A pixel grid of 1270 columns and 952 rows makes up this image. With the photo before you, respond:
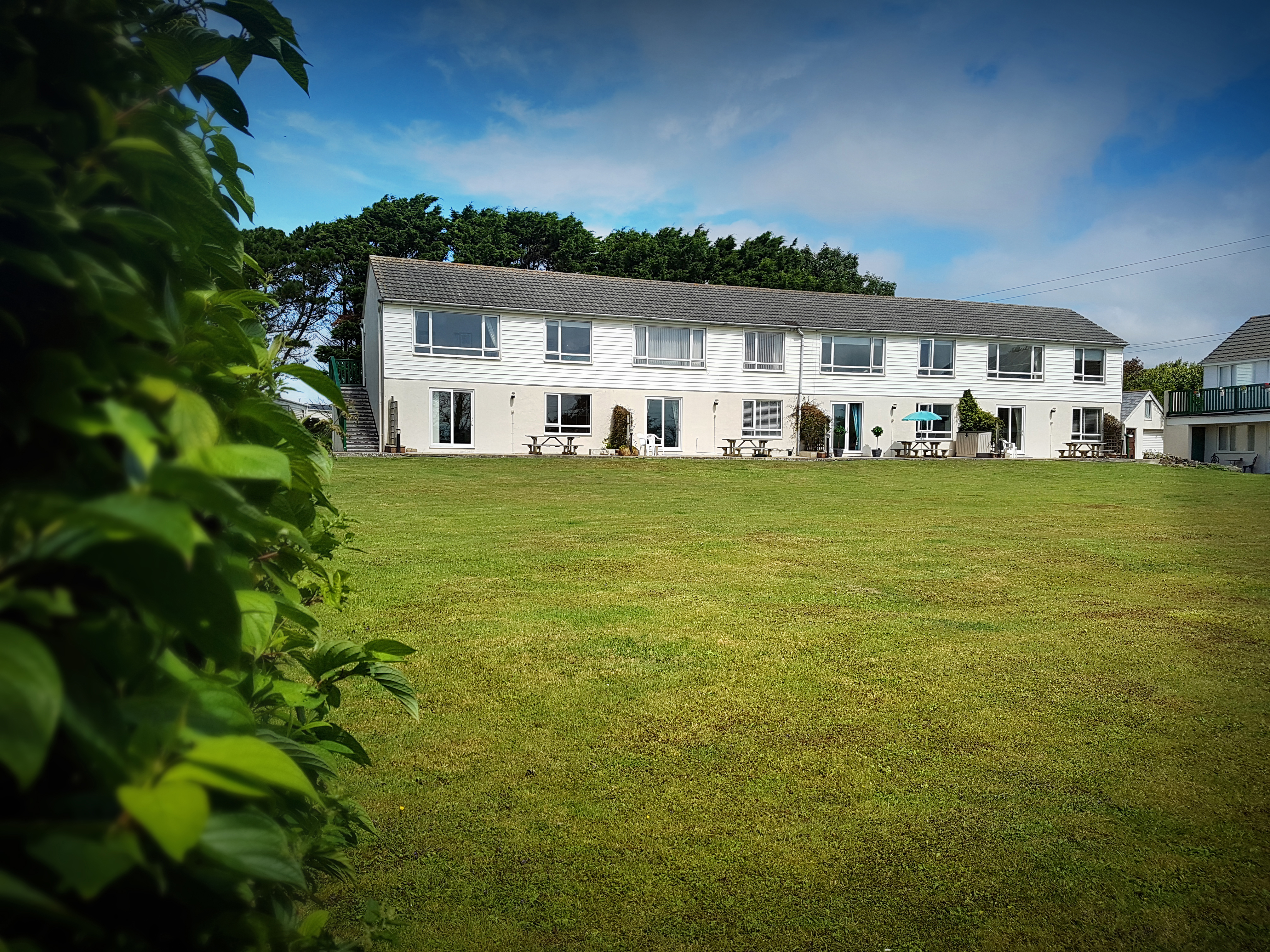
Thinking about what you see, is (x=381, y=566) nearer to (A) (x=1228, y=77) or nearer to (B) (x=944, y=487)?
(A) (x=1228, y=77)

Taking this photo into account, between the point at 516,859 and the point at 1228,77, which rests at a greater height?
the point at 1228,77

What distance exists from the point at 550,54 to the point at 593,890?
2939 millimetres

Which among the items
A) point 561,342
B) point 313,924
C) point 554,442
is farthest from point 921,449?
point 313,924

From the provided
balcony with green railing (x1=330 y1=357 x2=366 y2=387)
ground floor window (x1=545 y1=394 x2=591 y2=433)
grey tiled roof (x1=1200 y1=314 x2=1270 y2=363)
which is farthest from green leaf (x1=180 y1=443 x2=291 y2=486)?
grey tiled roof (x1=1200 y1=314 x2=1270 y2=363)

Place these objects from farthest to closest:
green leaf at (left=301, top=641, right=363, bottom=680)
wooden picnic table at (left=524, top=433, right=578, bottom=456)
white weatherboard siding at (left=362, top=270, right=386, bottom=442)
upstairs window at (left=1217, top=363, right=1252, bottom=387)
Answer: upstairs window at (left=1217, top=363, right=1252, bottom=387), wooden picnic table at (left=524, top=433, right=578, bottom=456), white weatherboard siding at (left=362, top=270, right=386, bottom=442), green leaf at (left=301, top=641, right=363, bottom=680)

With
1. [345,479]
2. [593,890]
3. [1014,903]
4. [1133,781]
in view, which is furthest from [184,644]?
[345,479]

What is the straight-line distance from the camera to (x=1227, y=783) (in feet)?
12.1

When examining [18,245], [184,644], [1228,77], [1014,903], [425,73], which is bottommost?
[1014,903]

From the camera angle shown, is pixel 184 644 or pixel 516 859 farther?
pixel 516 859

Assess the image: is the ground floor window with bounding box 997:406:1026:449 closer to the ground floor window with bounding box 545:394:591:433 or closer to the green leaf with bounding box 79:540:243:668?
the ground floor window with bounding box 545:394:591:433

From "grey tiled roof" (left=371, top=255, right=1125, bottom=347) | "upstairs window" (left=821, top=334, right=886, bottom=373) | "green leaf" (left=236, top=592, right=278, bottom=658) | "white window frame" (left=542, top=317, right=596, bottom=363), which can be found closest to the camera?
"green leaf" (left=236, top=592, right=278, bottom=658)

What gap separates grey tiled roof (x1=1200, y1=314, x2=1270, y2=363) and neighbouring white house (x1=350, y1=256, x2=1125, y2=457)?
8139 mm

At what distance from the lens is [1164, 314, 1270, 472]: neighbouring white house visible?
3894cm

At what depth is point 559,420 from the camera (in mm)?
32688
